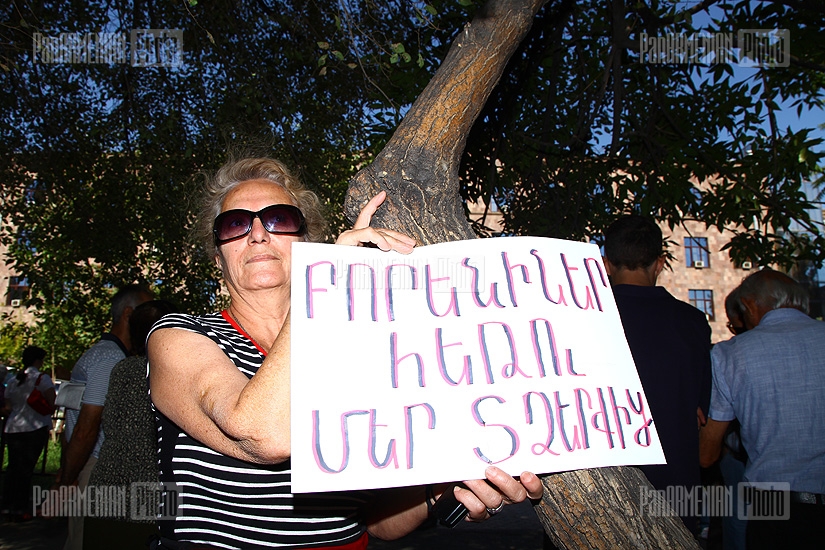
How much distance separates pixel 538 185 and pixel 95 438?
3.90m

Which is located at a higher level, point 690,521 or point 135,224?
point 135,224

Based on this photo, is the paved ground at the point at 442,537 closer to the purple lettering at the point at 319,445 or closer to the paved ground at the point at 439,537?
the paved ground at the point at 439,537

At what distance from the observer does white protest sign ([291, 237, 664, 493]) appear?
129cm

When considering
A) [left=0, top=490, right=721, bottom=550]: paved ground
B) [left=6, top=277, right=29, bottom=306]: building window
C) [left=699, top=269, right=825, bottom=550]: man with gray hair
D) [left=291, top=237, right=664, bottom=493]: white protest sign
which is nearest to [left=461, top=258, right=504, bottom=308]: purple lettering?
[left=291, top=237, right=664, bottom=493]: white protest sign

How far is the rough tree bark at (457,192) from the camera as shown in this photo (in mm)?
1443

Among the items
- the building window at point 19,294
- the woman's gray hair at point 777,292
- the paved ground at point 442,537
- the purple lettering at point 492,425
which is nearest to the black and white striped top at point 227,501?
the purple lettering at point 492,425

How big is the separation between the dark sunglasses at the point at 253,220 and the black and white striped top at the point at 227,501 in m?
0.35

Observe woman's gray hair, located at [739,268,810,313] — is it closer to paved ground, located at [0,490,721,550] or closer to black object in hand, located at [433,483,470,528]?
black object in hand, located at [433,483,470,528]

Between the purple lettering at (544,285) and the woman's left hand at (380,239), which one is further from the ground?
the woman's left hand at (380,239)

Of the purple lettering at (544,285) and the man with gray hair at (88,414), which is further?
the man with gray hair at (88,414)

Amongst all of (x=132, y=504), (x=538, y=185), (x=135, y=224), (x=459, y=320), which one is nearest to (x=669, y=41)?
(x=538, y=185)

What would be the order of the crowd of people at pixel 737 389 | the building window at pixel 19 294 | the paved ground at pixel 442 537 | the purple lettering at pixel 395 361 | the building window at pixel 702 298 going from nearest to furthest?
the purple lettering at pixel 395 361 < the crowd of people at pixel 737 389 < the paved ground at pixel 442 537 < the building window at pixel 19 294 < the building window at pixel 702 298

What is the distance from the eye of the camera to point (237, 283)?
72.7 inches

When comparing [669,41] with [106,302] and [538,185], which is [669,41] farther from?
[106,302]
